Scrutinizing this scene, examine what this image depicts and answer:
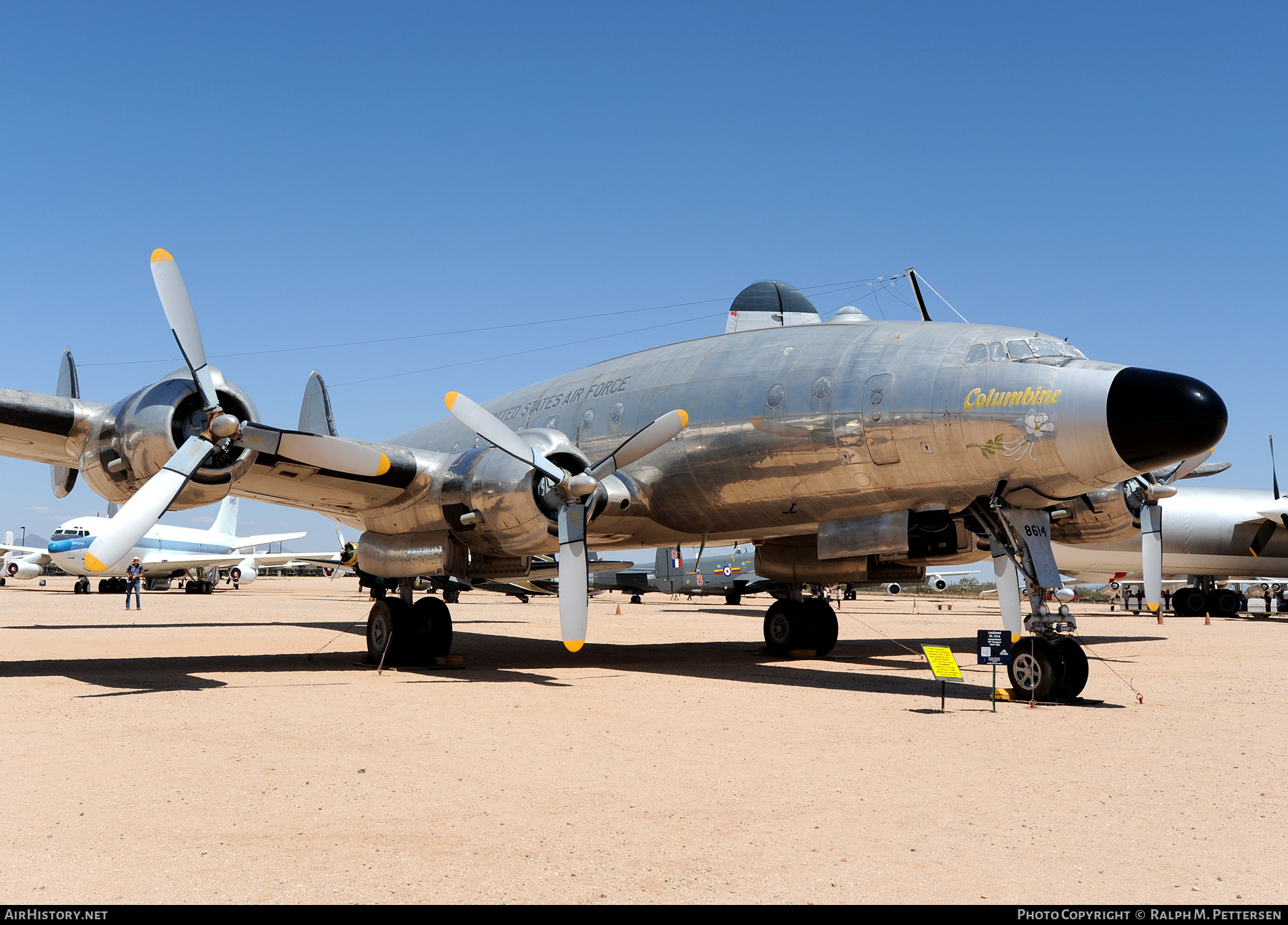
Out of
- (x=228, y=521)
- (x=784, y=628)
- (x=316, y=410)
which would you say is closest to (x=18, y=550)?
(x=228, y=521)

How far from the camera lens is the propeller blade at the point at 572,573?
464 inches

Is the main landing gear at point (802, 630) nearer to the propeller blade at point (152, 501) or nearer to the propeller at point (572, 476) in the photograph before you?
the propeller at point (572, 476)

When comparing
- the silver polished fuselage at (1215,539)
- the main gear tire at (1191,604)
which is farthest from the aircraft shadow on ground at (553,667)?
the main gear tire at (1191,604)

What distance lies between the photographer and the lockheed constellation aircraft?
10602mm

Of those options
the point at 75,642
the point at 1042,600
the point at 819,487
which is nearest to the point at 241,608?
the point at 75,642

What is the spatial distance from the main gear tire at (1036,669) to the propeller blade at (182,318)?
31.8ft

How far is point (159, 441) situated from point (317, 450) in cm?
177

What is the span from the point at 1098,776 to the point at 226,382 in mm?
10288

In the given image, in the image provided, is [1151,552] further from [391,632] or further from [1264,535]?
[1264,535]

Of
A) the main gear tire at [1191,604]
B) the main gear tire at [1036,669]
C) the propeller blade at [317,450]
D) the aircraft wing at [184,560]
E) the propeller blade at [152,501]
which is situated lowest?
the main gear tire at [1191,604]

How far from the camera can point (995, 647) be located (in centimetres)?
1044

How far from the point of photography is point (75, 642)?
1811 cm

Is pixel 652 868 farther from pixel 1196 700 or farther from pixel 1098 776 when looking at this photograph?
pixel 1196 700

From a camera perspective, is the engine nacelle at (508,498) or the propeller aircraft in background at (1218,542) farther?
the propeller aircraft in background at (1218,542)
